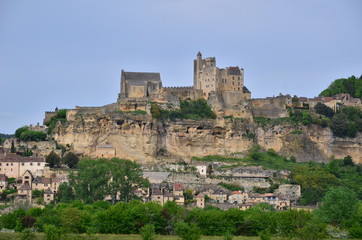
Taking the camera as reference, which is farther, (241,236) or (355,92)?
(355,92)

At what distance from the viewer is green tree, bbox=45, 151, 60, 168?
88.4 meters

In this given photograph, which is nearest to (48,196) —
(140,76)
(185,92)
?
(140,76)

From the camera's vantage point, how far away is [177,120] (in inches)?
3743

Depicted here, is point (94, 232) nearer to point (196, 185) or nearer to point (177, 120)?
point (196, 185)

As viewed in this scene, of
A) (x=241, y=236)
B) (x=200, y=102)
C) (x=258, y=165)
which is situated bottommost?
(x=241, y=236)

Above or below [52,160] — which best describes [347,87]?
above

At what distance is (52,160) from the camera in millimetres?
88500

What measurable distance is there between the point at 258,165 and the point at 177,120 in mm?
10603

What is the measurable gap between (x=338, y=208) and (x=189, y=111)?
28.4 meters

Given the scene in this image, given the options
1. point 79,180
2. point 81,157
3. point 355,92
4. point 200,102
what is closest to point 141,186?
point 79,180

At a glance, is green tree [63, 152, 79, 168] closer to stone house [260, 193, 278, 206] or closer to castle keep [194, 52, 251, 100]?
castle keep [194, 52, 251, 100]

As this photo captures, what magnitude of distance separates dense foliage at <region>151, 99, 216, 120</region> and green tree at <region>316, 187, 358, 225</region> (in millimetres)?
25865

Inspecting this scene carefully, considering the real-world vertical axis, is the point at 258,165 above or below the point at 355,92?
below

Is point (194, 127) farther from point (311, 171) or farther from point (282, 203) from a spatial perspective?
point (282, 203)
